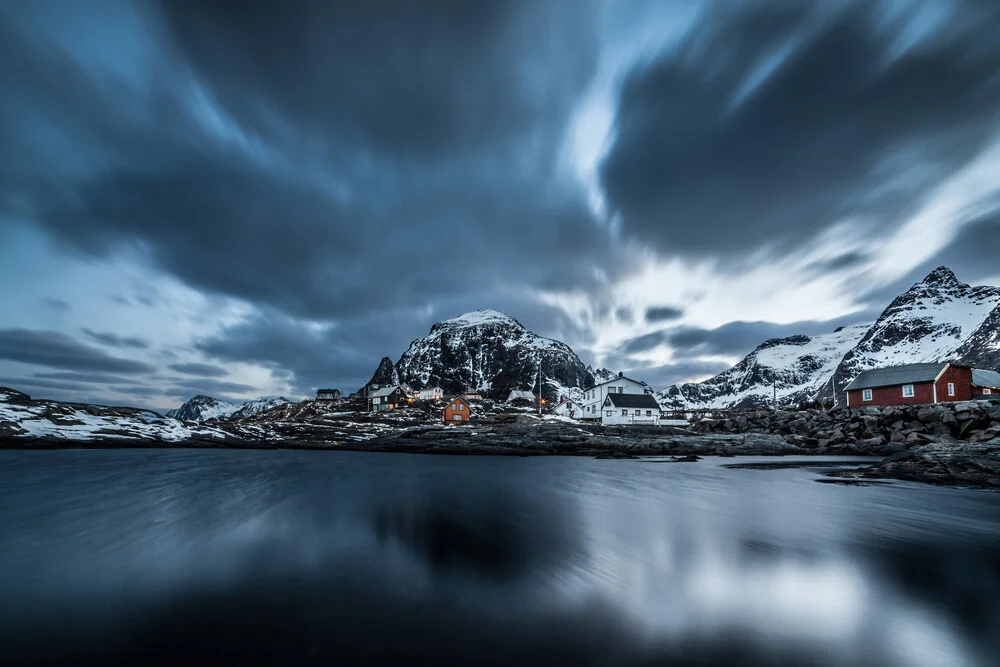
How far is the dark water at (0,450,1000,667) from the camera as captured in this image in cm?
492

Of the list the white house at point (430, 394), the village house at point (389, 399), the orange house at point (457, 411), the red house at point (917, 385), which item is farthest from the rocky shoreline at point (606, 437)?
the white house at point (430, 394)

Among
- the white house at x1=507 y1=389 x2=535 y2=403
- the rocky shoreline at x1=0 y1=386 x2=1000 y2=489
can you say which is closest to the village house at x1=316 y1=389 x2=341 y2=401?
the white house at x1=507 y1=389 x2=535 y2=403

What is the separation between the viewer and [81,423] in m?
45.0

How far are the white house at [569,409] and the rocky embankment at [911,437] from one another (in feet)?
115

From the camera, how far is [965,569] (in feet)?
27.5

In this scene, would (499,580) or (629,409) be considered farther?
(629,409)

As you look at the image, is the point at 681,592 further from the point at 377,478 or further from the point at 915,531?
the point at 377,478

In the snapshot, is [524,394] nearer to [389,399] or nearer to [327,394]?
[389,399]

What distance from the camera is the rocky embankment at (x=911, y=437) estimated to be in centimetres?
2006

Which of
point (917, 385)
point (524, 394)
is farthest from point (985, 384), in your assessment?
point (524, 394)

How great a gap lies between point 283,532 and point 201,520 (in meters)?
3.56

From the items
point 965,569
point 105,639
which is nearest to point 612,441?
point 965,569

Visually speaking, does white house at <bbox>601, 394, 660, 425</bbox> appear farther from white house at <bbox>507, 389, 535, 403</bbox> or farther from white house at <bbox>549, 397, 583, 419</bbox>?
white house at <bbox>507, 389, 535, 403</bbox>

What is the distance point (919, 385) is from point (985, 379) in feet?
63.0
